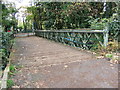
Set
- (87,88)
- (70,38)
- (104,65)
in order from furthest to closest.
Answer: (70,38), (104,65), (87,88)

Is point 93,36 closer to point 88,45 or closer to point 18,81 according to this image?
point 88,45

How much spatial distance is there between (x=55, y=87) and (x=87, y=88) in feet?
1.97

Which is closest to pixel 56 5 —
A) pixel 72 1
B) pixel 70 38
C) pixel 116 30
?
pixel 72 1

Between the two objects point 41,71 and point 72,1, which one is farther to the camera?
point 72,1

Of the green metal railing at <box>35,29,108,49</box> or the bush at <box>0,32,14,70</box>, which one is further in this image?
the green metal railing at <box>35,29,108,49</box>

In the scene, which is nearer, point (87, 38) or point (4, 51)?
Answer: point (4, 51)

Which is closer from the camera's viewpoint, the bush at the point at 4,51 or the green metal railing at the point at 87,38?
the bush at the point at 4,51

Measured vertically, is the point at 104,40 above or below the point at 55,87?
above

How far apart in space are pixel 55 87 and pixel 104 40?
315 cm

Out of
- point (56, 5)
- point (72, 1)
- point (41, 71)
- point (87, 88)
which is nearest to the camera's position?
point (87, 88)

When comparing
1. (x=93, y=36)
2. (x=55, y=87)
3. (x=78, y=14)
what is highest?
(x=78, y=14)

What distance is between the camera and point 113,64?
128 inches

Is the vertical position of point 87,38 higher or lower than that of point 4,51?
higher

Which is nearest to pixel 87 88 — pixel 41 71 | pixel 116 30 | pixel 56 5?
pixel 41 71
